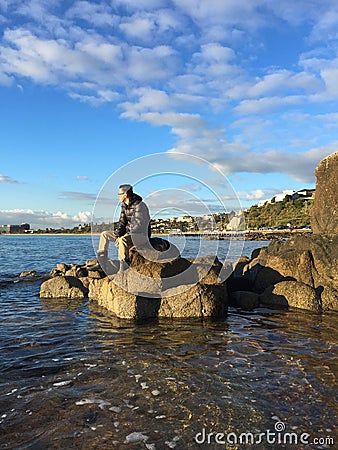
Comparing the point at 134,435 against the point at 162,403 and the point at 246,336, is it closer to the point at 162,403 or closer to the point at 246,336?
the point at 162,403

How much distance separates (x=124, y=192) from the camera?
1231 centimetres

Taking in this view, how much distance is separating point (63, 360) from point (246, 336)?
454 centimetres

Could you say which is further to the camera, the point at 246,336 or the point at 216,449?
the point at 246,336

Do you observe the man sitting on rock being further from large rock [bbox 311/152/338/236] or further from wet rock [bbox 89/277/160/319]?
large rock [bbox 311/152/338/236]

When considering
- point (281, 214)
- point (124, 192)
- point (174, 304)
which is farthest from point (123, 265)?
point (281, 214)

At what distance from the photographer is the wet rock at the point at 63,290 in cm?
1520

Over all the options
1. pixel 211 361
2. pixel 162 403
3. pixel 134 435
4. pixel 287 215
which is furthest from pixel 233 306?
pixel 287 215

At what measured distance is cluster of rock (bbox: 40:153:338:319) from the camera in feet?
37.6

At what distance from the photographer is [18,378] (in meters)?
6.88
